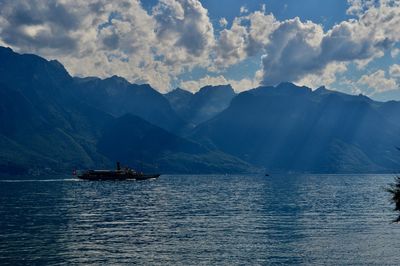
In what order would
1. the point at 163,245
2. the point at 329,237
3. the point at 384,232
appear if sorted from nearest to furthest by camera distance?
the point at 163,245 → the point at 329,237 → the point at 384,232

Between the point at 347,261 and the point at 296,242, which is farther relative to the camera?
the point at 296,242

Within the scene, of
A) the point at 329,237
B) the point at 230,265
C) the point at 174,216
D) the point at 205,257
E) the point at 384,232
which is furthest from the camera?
the point at 174,216

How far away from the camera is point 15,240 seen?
88062 mm

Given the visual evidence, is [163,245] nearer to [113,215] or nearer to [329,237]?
[329,237]

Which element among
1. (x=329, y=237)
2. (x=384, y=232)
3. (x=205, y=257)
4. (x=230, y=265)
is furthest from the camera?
(x=384, y=232)

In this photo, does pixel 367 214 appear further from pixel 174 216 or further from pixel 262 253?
pixel 262 253

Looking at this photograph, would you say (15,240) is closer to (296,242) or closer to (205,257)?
(205,257)

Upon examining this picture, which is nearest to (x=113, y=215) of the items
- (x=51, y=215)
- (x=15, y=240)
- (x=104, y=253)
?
(x=51, y=215)

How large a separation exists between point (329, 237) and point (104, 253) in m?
42.8

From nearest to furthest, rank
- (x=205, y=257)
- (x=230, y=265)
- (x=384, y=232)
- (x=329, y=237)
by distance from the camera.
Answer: (x=230, y=265), (x=205, y=257), (x=329, y=237), (x=384, y=232)

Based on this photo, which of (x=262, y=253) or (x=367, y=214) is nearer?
(x=262, y=253)

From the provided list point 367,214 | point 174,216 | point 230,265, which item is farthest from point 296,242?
point 367,214

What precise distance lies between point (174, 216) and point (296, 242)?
50.2 meters

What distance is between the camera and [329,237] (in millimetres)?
93062
